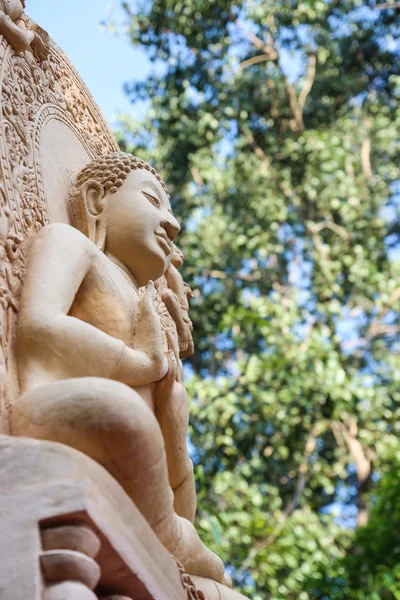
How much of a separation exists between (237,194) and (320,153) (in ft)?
4.79

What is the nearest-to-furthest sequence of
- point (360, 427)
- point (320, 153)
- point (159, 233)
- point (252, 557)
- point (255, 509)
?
point (159, 233) → point (252, 557) → point (255, 509) → point (360, 427) → point (320, 153)

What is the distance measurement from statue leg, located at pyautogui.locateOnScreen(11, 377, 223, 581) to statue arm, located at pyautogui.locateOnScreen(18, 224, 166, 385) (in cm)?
26

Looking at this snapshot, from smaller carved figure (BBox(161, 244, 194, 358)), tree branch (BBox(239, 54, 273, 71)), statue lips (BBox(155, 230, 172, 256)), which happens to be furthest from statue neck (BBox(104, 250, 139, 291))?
tree branch (BBox(239, 54, 273, 71))

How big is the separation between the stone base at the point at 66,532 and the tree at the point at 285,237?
7582 millimetres

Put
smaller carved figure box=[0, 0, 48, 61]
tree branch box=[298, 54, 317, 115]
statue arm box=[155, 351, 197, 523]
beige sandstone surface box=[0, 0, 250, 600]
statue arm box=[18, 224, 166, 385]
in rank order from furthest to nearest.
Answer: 1. tree branch box=[298, 54, 317, 115]
2. smaller carved figure box=[0, 0, 48, 61]
3. statue arm box=[155, 351, 197, 523]
4. statue arm box=[18, 224, 166, 385]
5. beige sandstone surface box=[0, 0, 250, 600]

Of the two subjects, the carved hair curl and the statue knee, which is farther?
the carved hair curl

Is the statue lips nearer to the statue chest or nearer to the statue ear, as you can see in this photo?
the statue ear

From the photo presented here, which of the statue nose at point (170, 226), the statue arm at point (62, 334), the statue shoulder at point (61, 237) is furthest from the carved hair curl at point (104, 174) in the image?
the statue arm at point (62, 334)

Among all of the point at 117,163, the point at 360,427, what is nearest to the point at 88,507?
the point at 117,163

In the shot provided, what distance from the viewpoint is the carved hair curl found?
3.81 metres

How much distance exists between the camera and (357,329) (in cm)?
1310

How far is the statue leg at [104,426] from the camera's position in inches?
98.8

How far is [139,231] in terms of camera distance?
366 cm

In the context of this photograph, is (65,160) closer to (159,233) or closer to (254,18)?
(159,233)
